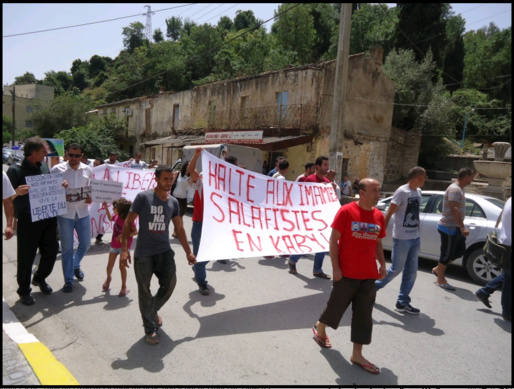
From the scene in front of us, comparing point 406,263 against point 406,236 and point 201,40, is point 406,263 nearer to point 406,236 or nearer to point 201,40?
point 406,236

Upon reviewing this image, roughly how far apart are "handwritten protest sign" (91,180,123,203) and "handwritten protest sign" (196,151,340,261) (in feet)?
6.87

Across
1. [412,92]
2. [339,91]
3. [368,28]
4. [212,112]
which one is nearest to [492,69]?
[368,28]

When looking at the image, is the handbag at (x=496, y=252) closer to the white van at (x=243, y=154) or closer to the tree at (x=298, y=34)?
the white van at (x=243, y=154)

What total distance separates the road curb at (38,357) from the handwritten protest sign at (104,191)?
2.33 meters

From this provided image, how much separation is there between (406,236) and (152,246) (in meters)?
3.15

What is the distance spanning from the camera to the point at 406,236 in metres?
4.91

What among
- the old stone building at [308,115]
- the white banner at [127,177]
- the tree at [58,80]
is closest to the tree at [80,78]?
the tree at [58,80]

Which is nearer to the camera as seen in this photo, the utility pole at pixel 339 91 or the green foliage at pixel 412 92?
the utility pole at pixel 339 91

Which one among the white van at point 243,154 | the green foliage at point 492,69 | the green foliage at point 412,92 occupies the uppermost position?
the green foliage at point 492,69

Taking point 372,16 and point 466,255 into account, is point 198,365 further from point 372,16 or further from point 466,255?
point 372,16

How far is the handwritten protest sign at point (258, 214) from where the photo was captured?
15.2 ft

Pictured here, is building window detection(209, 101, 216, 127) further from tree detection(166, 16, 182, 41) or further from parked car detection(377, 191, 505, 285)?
tree detection(166, 16, 182, 41)

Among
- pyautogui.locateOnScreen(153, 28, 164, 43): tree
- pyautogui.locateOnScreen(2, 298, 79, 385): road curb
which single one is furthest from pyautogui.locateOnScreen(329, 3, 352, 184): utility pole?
pyautogui.locateOnScreen(153, 28, 164, 43): tree

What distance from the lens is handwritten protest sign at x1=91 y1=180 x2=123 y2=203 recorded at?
20.0 ft
